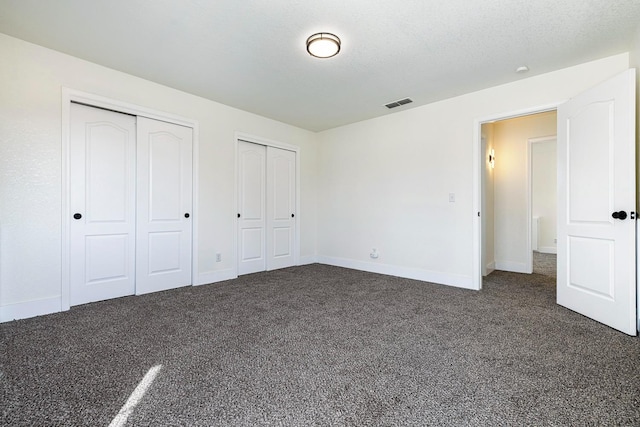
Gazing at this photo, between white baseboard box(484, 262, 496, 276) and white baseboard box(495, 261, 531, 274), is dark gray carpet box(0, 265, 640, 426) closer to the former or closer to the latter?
white baseboard box(484, 262, 496, 276)

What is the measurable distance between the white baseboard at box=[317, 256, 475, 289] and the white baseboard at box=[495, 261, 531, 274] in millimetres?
1686

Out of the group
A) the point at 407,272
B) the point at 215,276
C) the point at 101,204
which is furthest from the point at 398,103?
the point at 101,204

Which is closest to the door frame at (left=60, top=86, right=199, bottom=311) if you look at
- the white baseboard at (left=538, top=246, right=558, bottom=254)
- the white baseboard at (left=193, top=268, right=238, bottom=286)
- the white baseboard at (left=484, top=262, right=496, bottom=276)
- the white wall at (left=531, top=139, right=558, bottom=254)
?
the white baseboard at (left=193, top=268, right=238, bottom=286)

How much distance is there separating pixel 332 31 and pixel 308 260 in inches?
156

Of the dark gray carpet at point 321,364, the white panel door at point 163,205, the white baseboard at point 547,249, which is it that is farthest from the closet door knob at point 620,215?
the white baseboard at point 547,249

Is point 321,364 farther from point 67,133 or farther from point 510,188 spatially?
point 510,188

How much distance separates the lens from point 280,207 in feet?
16.9

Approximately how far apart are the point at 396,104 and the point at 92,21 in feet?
11.5

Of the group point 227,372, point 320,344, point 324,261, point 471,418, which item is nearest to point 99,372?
point 227,372

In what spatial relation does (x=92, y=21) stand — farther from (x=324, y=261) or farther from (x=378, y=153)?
(x=324, y=261)

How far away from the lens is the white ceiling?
2.22 m

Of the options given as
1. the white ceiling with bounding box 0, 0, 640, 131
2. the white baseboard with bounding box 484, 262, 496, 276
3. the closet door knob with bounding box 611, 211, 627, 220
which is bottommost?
the white baseboard with bounding box 484, 262, 496, 276

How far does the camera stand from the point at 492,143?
502 cm

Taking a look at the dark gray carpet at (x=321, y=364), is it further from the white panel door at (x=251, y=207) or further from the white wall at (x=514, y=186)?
the white wall at (x=514, y=186)
